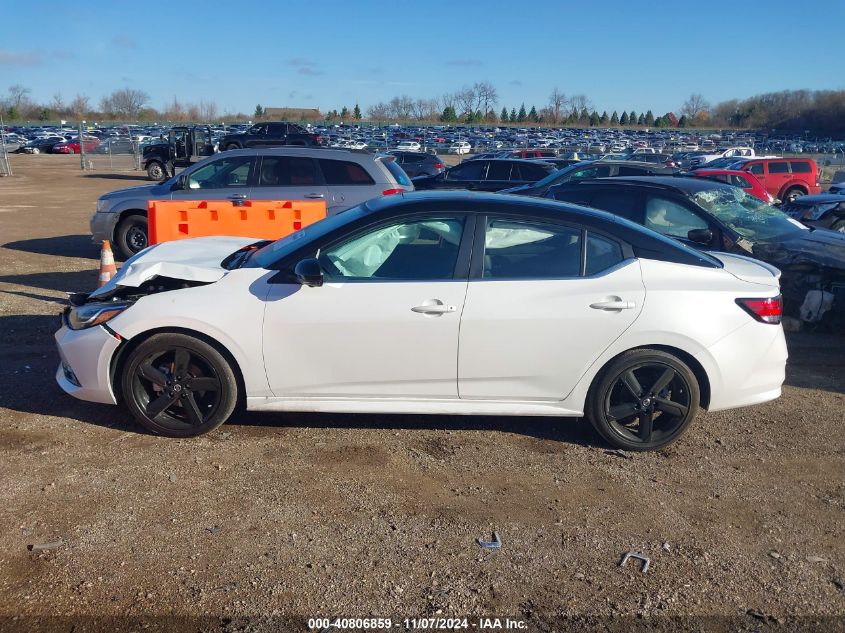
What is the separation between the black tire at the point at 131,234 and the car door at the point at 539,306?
8.22 metres

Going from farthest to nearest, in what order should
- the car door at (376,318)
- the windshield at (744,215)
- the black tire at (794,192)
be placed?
the black tire at (794,192), the windshield at (744,215), the car door at (376,318)

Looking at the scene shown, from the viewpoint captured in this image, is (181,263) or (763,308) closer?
(763,308)

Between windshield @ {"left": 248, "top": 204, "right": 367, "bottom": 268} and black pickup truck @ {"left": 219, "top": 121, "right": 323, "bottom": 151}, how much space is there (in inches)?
891

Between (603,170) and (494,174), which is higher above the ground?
(603,170)

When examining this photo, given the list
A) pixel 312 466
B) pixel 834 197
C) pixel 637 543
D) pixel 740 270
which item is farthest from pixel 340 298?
pixel 834 197

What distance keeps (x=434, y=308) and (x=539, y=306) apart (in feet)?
2.14

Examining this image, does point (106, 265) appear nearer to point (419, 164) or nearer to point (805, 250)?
point (805, 250)

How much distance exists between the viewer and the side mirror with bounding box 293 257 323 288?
15.2ft

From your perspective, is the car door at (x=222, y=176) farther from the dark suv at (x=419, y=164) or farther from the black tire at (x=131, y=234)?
the dark suv at (x=419, y=164)

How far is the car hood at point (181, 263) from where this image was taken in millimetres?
4945

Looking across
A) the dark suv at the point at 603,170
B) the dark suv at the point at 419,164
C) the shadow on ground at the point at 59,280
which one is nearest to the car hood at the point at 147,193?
the shadow on ground at the point at 59,280

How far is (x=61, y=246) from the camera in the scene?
43.0 feet

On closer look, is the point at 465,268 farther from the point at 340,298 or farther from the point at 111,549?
the point at 111,549

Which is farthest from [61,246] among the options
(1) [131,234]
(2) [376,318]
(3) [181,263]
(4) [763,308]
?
(4) [763,308]
